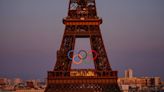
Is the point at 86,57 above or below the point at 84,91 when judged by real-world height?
above

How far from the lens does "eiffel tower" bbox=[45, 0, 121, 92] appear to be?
1559 inches

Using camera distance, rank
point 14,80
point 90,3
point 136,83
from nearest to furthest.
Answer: point 90,3 → point 136,83 → point 14,80

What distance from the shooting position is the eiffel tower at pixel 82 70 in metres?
39.6

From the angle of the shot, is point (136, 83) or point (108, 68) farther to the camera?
point (136, 83)

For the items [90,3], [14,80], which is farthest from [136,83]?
[90,3]

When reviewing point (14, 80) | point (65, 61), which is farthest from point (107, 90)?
point (14, 80)

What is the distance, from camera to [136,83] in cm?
10788

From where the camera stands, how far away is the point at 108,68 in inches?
1586

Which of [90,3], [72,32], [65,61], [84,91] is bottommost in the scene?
[84,91]

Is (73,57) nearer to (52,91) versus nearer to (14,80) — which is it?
(52,91)

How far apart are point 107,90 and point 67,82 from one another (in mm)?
3435

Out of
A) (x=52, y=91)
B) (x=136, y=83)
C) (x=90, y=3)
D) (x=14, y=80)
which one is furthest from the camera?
(x=14, y=80)

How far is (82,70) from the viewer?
1591 inches

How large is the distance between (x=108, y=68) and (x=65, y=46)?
14.0ft
